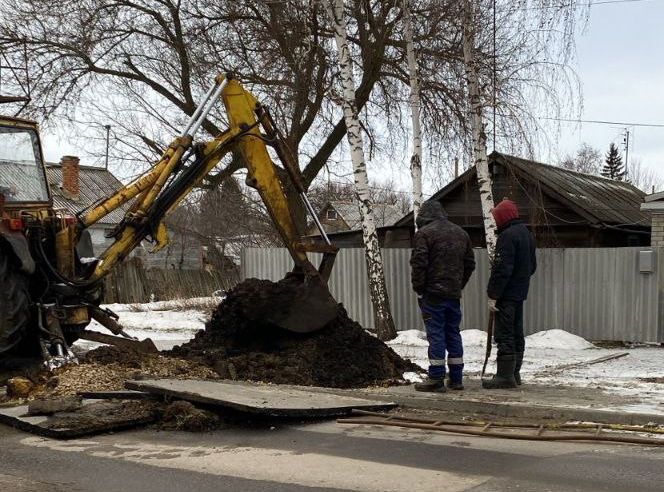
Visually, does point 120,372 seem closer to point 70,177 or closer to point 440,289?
point 440,289

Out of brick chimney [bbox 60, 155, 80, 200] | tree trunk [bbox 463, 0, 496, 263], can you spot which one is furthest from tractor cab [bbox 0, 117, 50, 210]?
brick chimney [bbox 60, 155, 80, 200]

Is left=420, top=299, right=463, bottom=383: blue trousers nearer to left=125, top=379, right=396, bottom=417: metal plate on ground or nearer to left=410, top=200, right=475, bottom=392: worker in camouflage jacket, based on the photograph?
left=410, top=200, right=475, bottom=392: worker in camouflage jacket

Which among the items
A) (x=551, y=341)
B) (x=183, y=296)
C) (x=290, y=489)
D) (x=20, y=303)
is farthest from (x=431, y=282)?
(x=183, y=296)

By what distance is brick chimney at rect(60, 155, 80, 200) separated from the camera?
126ft

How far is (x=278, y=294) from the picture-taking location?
10.0 m

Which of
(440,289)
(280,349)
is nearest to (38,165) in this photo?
(280,349)

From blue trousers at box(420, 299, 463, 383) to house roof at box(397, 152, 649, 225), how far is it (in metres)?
7.31

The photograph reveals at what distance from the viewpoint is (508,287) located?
8.61 metres

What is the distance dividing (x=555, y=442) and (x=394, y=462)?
4.70 feet

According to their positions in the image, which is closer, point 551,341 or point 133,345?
point 133,345

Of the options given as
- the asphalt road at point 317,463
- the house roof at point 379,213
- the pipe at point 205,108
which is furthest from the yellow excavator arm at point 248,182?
the house roof at point 379,213

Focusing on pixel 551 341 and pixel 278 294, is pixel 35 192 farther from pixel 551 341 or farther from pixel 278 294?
pixel 551 341

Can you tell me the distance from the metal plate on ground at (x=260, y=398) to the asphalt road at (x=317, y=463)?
8.5 inches

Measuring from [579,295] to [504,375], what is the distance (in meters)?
7.17
